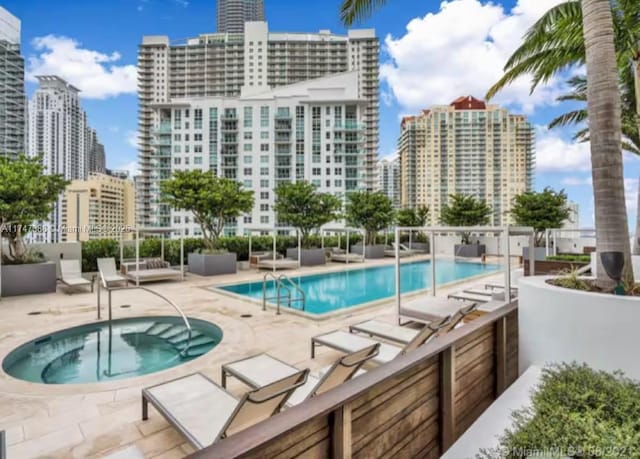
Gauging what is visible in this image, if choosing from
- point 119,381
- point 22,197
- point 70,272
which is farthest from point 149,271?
point 119,381

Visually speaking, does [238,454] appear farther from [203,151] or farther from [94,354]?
[203,151]

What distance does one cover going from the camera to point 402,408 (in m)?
2.08

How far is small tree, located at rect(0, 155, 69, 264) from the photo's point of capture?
327 inches

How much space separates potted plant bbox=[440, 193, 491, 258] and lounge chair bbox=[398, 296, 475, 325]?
1673 cm

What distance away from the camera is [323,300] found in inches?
384

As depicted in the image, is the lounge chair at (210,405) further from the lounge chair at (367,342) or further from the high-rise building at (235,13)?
the high-rise building at (235,13)

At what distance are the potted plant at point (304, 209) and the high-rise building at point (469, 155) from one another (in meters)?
41.5

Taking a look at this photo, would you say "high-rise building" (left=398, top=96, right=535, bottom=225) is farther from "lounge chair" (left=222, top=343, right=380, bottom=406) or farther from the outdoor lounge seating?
"lounge chair" (left=222, top=343, right=380, bottom=406)

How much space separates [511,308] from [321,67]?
71.7 meters

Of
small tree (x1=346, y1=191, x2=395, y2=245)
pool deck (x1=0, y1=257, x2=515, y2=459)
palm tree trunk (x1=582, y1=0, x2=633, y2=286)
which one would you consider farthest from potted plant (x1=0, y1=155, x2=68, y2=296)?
small tree (x1=346, y1=191, x2=395, y2=245)

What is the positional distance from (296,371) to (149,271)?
29.8ft

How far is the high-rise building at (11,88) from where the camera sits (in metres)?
43.8

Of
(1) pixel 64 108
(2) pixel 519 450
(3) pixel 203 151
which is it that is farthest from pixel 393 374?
(1) pixel 64 108

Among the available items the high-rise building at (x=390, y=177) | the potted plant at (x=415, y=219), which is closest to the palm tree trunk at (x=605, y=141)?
the potted plant at (x=415, y=219)
